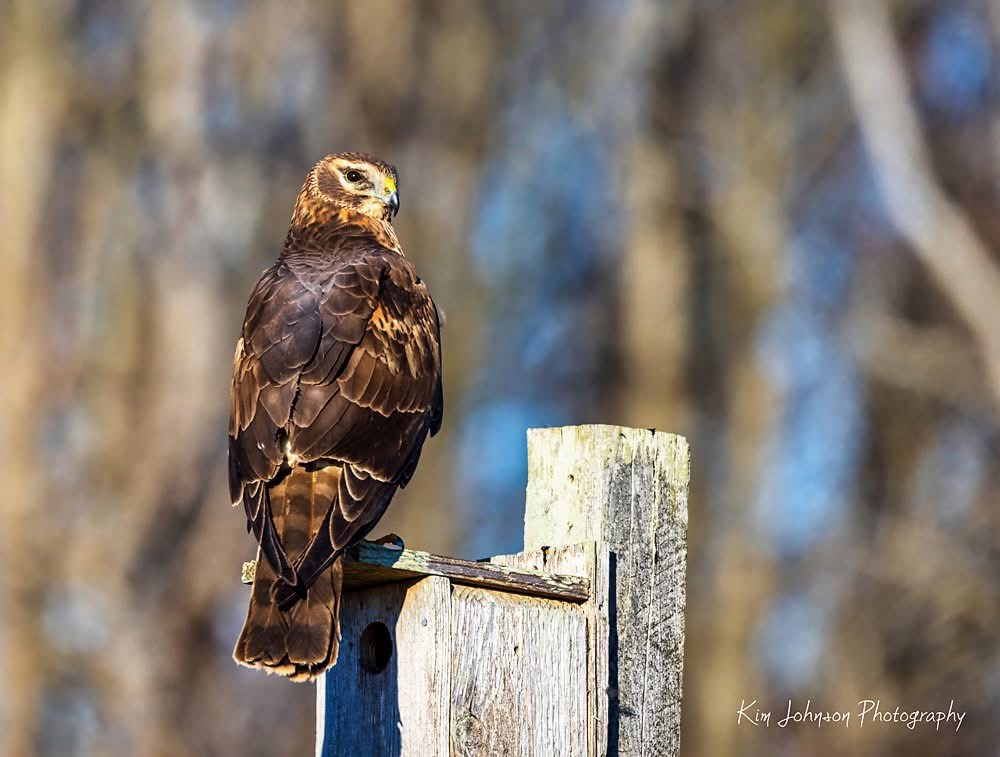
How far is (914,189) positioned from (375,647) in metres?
9.16

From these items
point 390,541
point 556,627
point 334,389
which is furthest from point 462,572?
point 334,389

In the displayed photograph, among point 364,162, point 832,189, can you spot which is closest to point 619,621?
point 364,162

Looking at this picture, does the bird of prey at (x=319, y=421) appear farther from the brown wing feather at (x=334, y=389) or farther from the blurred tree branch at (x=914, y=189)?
the blurred tree branch at (x=914, y=189)

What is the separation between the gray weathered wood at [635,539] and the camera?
176 inches

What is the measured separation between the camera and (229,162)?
45.6ft

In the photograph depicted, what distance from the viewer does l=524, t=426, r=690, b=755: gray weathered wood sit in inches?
176

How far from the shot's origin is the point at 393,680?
4539mm

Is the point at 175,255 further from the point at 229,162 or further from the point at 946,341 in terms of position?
the point at 946,341

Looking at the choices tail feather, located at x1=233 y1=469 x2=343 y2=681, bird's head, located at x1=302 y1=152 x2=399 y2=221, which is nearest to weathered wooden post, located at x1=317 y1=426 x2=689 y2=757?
tail feather, located at x1=233 y1=469 x2=343 y2=681

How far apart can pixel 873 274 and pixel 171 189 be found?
5498 mm

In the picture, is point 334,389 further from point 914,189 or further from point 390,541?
point 914,189

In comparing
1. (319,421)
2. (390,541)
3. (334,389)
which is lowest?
(390,541)

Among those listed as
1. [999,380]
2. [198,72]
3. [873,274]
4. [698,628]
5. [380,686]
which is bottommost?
[380,686]

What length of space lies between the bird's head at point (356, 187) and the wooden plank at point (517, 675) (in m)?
2.28
